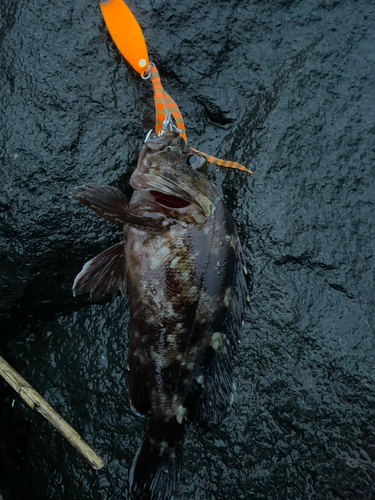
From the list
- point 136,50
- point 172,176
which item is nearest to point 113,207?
point 172,176

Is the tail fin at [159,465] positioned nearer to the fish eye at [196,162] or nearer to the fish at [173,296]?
the fish at [173,296]

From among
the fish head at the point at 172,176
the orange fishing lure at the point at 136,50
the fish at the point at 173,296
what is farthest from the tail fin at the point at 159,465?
the orange fishing lure at the point at 136,50

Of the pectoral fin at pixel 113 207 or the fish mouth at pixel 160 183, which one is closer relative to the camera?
the pectoral fin at pixel 113 207

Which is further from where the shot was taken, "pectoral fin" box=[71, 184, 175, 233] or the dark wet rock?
the dark wet rock

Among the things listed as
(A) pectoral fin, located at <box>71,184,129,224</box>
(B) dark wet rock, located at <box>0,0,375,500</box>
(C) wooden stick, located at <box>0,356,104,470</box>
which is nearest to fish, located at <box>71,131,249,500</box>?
(A) pectoral fin, located at <box>71,184,129,224</box>

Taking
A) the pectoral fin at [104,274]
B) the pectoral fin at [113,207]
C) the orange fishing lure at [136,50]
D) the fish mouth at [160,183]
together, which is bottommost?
the pectoral fin at [104,274]

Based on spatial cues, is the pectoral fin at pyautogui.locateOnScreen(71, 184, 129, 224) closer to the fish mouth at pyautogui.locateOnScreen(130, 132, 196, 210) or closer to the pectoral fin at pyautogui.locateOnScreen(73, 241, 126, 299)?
the fish mouth at pyautogui.locateOnScreen(130, 132, 196, 210)

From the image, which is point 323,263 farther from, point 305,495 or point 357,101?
point 305,495

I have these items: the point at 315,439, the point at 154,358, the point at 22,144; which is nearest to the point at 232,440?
the point at 315,439
